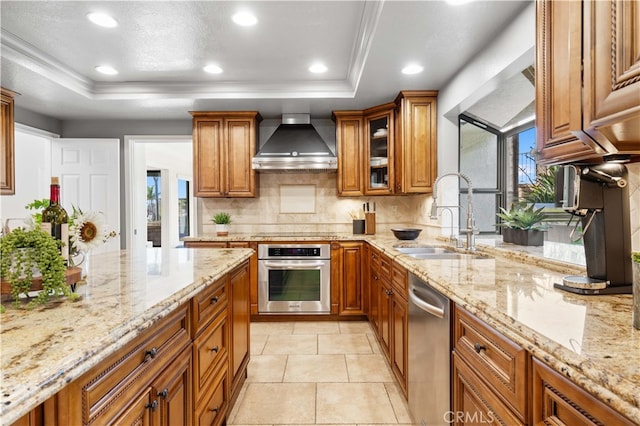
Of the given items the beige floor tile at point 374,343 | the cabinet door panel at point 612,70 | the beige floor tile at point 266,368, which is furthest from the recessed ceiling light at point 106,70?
the cabinet door panel at point 612,70

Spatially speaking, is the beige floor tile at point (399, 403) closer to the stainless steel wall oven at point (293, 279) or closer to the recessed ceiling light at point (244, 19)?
the stainless steel wall oven at point (293, 279)

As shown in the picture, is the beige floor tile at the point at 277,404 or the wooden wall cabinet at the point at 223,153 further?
the wooden wall cabinet at the point at 223,153

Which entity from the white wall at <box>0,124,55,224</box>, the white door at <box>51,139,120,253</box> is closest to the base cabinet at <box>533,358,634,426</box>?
the white door at <box>51,139,120,253</box>

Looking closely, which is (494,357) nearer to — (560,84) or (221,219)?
(560,84)

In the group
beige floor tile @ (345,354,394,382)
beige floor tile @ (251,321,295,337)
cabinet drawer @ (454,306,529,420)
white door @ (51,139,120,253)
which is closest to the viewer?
cabinet drawer @ (454,306,529,420)

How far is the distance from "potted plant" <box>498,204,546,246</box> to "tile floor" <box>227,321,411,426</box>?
1307 millimetres

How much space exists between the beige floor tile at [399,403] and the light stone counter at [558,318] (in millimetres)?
944

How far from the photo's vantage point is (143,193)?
4828 mm

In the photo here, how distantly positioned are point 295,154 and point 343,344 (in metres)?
2.10

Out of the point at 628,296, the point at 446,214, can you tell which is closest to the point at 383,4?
the point at 628,296

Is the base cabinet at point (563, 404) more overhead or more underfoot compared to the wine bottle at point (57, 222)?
more underfoot

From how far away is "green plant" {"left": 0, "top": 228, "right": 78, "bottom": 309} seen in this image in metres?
0.98

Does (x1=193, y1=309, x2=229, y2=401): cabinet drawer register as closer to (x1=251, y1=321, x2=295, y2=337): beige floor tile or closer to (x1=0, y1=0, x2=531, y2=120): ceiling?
(x1=251, y1=321, x2=295, y2=337): beige floor tile

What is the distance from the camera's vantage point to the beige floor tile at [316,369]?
2.53m
